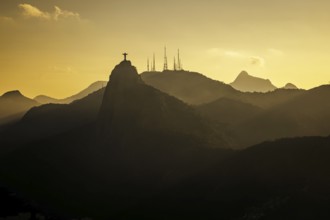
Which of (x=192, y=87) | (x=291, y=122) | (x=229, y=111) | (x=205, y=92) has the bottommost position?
(x=291, y=122)

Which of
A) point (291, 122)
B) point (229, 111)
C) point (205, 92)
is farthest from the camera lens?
point (205, 92)

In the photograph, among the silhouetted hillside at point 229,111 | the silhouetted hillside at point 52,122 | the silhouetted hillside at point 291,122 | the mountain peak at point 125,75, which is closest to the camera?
the silhouetted hillside at point 291,122

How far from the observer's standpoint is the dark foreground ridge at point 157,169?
56375mm

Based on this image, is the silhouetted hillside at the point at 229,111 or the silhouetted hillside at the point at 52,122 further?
the silhouetted hillside at the point at 52,122

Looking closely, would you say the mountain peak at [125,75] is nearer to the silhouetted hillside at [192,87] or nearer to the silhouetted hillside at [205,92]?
the silhouetted hillside at [205,92]

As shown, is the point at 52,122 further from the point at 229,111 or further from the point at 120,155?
the point at 229,111

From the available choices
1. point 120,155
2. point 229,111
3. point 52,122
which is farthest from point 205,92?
point 120,155

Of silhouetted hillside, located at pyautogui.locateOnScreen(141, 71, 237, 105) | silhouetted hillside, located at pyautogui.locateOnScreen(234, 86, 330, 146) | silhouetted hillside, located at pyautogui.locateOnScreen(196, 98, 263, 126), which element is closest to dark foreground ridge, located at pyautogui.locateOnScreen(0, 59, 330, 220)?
silhouetted hillside, located at pyautogui.locateOnScreen(196, 98, 263, 126)

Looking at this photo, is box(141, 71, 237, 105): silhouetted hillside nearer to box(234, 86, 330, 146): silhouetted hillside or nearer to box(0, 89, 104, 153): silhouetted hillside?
box(0, 89, 104, 153): silhouetted hillside

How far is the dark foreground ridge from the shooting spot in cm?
5638

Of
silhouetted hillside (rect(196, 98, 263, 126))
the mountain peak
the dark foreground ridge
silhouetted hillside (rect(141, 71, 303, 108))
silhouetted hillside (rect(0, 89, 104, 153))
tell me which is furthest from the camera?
silhouetted hillside (rect(141, 71, 303, 108))

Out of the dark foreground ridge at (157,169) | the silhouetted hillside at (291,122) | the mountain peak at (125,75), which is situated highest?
the mountain peak at (125,75)

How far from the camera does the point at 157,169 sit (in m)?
87.6

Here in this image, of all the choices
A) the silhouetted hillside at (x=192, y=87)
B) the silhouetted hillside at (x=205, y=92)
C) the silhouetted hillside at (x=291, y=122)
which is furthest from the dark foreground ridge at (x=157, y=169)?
the silhouetted hillside at (x=192, y=87)
